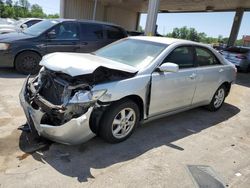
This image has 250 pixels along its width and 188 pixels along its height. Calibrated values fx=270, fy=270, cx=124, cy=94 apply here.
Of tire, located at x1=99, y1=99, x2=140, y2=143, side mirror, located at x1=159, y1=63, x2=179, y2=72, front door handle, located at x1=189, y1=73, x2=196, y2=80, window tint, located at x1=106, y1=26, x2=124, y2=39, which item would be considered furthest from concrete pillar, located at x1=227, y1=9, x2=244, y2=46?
tire, located at x1=99, y1=99, x2=140, y2=143

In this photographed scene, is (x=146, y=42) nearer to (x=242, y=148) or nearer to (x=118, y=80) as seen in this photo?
(x=118, y=80)

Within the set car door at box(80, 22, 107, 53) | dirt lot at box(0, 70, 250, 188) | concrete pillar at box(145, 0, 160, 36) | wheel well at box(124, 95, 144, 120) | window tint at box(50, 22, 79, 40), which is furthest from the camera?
concrete pillar at box(145, 0, 160, 36)

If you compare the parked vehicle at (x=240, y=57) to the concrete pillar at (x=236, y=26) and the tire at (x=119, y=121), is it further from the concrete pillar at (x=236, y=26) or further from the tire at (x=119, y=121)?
the tire at (x=119, y=121)

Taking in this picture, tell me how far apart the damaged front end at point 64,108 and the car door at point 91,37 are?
4803 millimetres

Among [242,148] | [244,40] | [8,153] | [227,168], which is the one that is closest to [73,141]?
[8,153]

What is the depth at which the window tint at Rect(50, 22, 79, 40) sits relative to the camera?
7.91 meters

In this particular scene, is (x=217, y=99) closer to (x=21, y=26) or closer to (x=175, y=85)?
(x=175, y=85)

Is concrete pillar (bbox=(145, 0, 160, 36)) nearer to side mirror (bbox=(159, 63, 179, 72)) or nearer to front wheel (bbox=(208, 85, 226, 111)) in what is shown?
front wheel (bbox=(208, 85, 226, 111))

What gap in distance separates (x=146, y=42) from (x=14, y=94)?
299 centimetres

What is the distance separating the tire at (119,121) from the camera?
11.9 feet

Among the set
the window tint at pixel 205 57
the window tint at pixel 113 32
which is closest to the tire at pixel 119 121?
the window tint at pixel 205 57

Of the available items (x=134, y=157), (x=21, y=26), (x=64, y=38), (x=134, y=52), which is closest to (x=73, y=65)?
(x=134, y=52)

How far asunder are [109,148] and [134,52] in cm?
168

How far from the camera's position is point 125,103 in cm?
376
